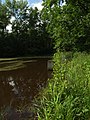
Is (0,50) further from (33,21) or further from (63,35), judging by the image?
(63,35)

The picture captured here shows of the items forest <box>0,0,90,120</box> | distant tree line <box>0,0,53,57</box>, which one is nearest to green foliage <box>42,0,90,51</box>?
forest <box>0,0,90,120</box>

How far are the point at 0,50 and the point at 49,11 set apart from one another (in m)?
30.9

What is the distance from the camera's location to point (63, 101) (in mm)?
6031

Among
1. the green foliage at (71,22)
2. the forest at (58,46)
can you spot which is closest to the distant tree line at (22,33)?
the forest at (58,46)

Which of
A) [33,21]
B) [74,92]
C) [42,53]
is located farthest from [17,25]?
[74,92]

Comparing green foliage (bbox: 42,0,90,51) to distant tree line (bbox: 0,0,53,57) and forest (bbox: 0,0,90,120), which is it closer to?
forest (bbox: 0,0,90,120)

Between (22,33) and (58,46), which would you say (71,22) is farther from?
(22,33)

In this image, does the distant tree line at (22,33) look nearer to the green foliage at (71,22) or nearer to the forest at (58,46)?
the forest at (58,46)

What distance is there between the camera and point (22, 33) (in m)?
56.0

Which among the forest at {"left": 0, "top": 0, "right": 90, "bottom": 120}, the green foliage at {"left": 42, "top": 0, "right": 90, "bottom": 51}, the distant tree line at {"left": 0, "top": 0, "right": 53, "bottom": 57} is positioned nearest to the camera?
the forest at {"left": 0, "top": 0, "right": 90, "bottom": 120}

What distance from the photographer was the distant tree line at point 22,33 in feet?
172

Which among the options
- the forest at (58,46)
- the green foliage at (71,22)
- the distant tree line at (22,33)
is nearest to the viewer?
the forest at (58,46)

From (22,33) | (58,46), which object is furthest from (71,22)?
(22,33)

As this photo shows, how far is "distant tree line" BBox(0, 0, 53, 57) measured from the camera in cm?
5250
